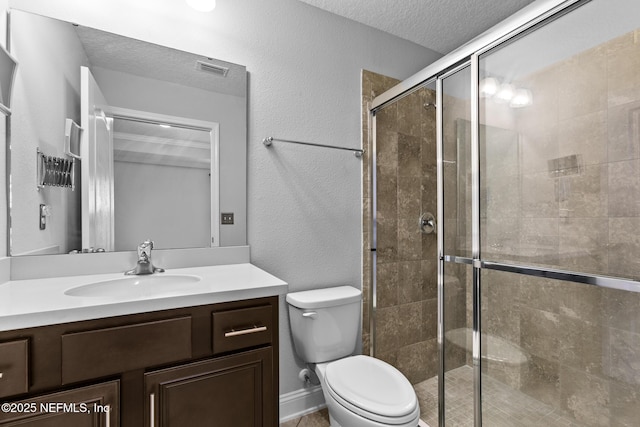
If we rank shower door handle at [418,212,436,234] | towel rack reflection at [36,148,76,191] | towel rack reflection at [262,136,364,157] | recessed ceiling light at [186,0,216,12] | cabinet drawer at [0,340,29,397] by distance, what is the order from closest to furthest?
cabinet drawer at [0,340,29,397] → towel rack reflection at [36,148,76,191] → recessed ceiling light at [186,0,216,12] → towel rack reflection at [262,136,364,157] → shower door handle at [418,212,436,234]

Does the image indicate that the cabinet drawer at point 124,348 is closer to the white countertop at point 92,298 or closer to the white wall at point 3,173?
the white countertop at point 92,298

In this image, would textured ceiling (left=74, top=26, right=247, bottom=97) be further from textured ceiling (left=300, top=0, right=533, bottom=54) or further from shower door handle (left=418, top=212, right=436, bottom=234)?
shower door handle (left=418, top=212, right=436, bottom=234)

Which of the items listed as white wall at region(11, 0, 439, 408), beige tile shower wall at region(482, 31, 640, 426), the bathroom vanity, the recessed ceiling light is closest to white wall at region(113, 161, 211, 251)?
white wall at region(11, 0, 439, 408)

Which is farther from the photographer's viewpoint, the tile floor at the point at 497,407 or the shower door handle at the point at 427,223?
the shower door handle at the point at 427,223

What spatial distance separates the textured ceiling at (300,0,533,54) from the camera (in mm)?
1856

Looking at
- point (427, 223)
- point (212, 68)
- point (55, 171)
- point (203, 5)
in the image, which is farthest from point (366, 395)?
point (203, 5)

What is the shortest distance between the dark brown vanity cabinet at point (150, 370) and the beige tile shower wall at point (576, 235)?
1.08m

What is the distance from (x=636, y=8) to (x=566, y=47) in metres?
0.20

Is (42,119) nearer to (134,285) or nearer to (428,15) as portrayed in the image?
(134,285)

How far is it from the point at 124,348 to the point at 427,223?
165 centimetres

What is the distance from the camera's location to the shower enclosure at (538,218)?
1.16 metres

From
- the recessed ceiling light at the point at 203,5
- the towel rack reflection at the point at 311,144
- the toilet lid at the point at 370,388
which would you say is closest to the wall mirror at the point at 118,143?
the towel rack reflection at the point at 311,144

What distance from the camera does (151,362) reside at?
94 cm

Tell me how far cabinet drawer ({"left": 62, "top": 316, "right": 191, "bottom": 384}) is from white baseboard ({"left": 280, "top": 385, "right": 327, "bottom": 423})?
1.01 meters
